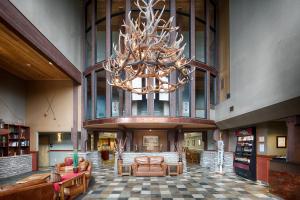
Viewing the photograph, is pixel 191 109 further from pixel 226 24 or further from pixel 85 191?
pixel 85 191

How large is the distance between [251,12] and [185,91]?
5.81 metres

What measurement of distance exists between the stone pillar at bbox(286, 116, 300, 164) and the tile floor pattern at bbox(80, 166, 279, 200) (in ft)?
4.49

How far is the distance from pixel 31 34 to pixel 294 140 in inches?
339

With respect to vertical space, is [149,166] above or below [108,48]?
below

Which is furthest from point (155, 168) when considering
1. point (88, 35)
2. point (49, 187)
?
point (88, 35)

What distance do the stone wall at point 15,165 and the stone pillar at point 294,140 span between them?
436 inches

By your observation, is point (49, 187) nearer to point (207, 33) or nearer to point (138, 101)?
point (138, 101)

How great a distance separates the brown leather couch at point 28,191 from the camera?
4.32m

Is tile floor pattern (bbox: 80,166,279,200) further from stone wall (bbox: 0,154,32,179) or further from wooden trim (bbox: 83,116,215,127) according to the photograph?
stone wall (bbox: 0,154,32,179)

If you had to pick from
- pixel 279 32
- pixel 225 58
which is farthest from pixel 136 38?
pixel 225 58

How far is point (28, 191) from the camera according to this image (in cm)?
468

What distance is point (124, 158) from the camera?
12000 mm

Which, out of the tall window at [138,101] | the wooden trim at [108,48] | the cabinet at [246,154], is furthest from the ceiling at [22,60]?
the cabinet at [246,154]

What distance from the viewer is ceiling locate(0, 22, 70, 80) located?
7547 mm
